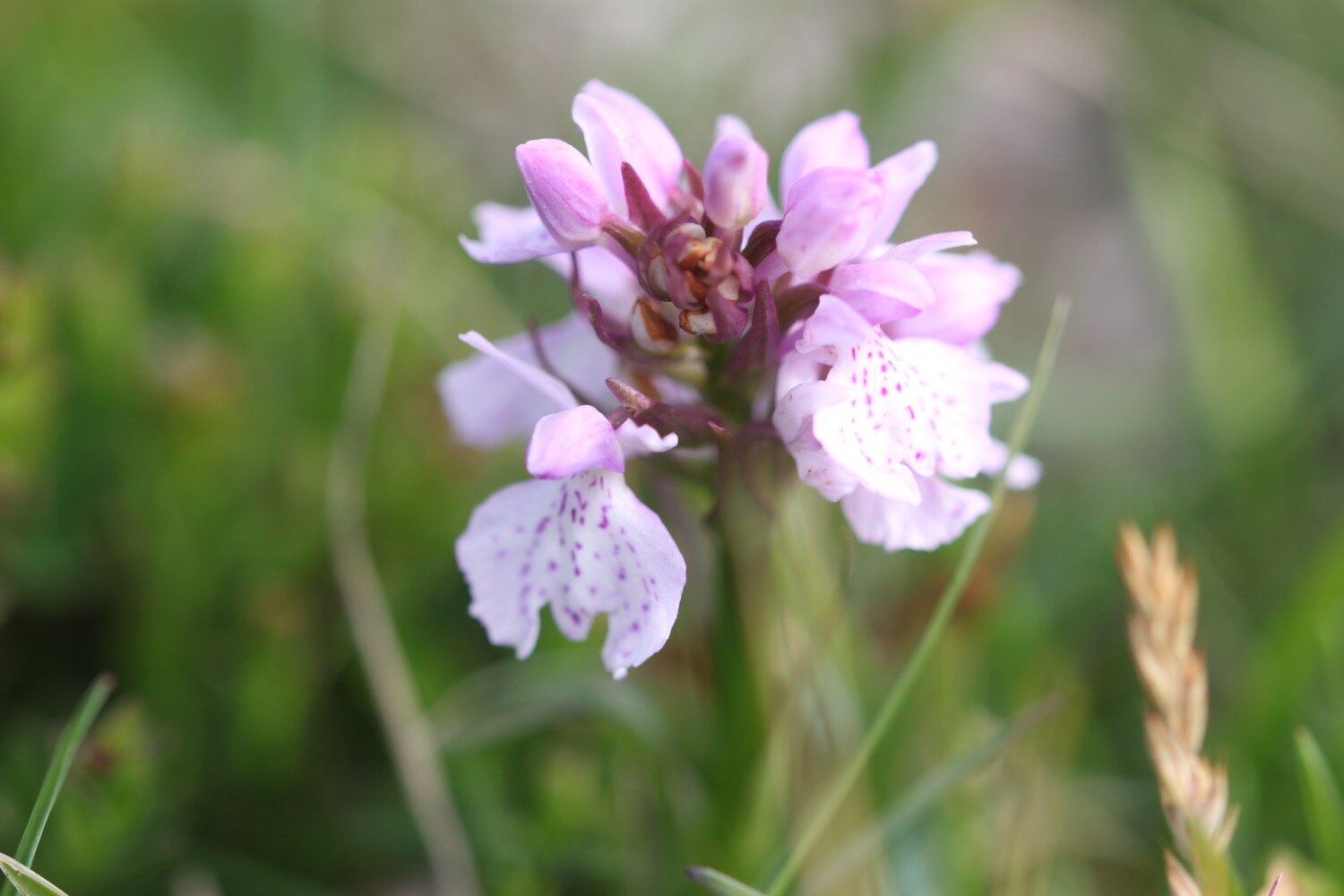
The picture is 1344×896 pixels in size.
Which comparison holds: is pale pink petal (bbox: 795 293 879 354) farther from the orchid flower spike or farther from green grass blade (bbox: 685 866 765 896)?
green grass blade (bbox: 685 866 765 896)

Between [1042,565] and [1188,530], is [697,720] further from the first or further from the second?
[1188,530]

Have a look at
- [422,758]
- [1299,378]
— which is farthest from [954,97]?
[422,758]

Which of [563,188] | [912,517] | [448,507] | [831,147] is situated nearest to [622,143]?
[563,188]

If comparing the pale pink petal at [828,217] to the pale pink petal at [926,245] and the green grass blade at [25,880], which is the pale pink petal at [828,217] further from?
the green grass blade at [25,880]

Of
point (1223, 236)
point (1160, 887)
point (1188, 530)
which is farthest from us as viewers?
point (1223, 236)

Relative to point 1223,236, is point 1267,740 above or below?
below

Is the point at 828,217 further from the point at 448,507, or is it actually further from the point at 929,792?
the point at 448,507
